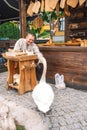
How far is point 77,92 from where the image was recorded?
18.0 ft

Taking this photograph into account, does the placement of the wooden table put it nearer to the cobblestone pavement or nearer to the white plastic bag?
the cobblestone pavement

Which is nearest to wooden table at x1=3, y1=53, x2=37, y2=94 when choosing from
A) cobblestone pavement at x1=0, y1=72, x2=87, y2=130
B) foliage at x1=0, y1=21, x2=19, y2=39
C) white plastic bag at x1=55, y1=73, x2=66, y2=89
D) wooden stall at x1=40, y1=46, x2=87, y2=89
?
cobblestone pavement at x1=0, y1=72, x2=87, y2=130

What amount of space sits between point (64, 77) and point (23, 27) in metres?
1.87

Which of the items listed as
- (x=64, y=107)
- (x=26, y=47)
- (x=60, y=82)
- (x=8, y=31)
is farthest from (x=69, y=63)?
(x=8, y=31)

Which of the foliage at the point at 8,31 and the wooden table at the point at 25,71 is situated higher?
the foliage at the point at 8,31

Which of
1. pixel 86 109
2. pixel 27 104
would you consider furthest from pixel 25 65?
pixel 86 109

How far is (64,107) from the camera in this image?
176 inches

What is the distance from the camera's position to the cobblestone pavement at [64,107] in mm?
3707

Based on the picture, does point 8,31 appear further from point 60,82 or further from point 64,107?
point 64,107

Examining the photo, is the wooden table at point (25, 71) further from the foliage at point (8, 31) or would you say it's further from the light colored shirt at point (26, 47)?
the foliage at point (8, 31)

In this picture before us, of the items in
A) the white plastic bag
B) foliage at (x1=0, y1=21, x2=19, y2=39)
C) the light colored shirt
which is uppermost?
foliage at (x1=0, y1=21, x2=19, y2=39)

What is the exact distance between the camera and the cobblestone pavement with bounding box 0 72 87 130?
3.71 metres

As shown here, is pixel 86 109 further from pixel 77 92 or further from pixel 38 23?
pixel 38 23

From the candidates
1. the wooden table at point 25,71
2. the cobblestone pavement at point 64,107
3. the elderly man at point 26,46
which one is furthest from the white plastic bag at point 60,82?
the elderly man at point 26,46
